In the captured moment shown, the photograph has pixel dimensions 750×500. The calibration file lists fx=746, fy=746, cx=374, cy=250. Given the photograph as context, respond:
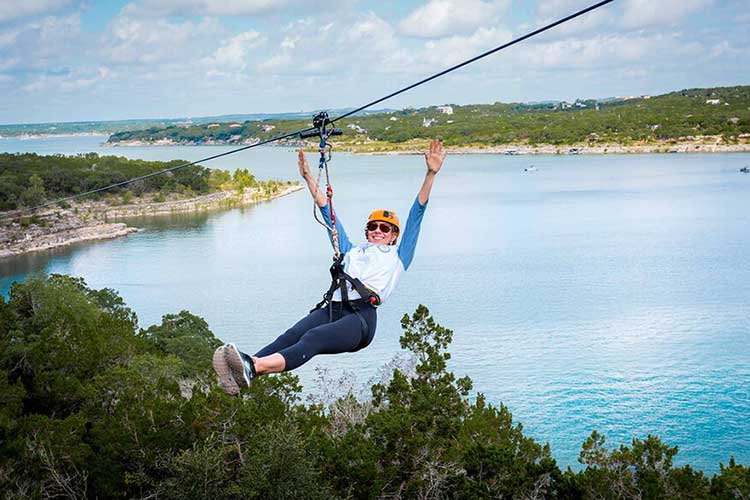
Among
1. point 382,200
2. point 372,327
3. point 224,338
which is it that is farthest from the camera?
point 382,200

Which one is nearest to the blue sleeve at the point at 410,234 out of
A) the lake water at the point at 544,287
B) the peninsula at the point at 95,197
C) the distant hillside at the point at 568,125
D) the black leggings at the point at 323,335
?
the black leggings at the point at 323,335

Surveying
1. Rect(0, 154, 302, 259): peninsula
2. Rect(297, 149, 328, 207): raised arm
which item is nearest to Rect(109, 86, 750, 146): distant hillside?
Rect(0, 154, 302, 259): peninsula

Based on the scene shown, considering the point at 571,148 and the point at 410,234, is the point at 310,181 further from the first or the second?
the point at 571,148

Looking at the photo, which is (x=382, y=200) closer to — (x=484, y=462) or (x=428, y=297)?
(x=428, y=297)

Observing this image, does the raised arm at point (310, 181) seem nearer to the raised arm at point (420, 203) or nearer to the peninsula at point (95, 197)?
the raised arm at point (420, 203)

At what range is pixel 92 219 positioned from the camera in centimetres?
4566

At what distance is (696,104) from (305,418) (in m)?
89.5

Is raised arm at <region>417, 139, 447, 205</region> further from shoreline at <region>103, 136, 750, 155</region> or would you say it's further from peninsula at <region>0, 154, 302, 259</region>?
shoreline at <region>103, 136, 750, 155</region>

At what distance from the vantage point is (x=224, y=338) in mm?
21391

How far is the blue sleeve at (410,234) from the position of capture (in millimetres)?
3566

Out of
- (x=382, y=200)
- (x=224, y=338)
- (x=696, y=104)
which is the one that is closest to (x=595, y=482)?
(x=224, y=338)

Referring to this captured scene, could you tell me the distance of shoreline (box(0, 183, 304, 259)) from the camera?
3938 centimetres

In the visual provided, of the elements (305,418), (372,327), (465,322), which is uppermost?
(372,327)

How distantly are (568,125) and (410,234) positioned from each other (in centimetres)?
8292
